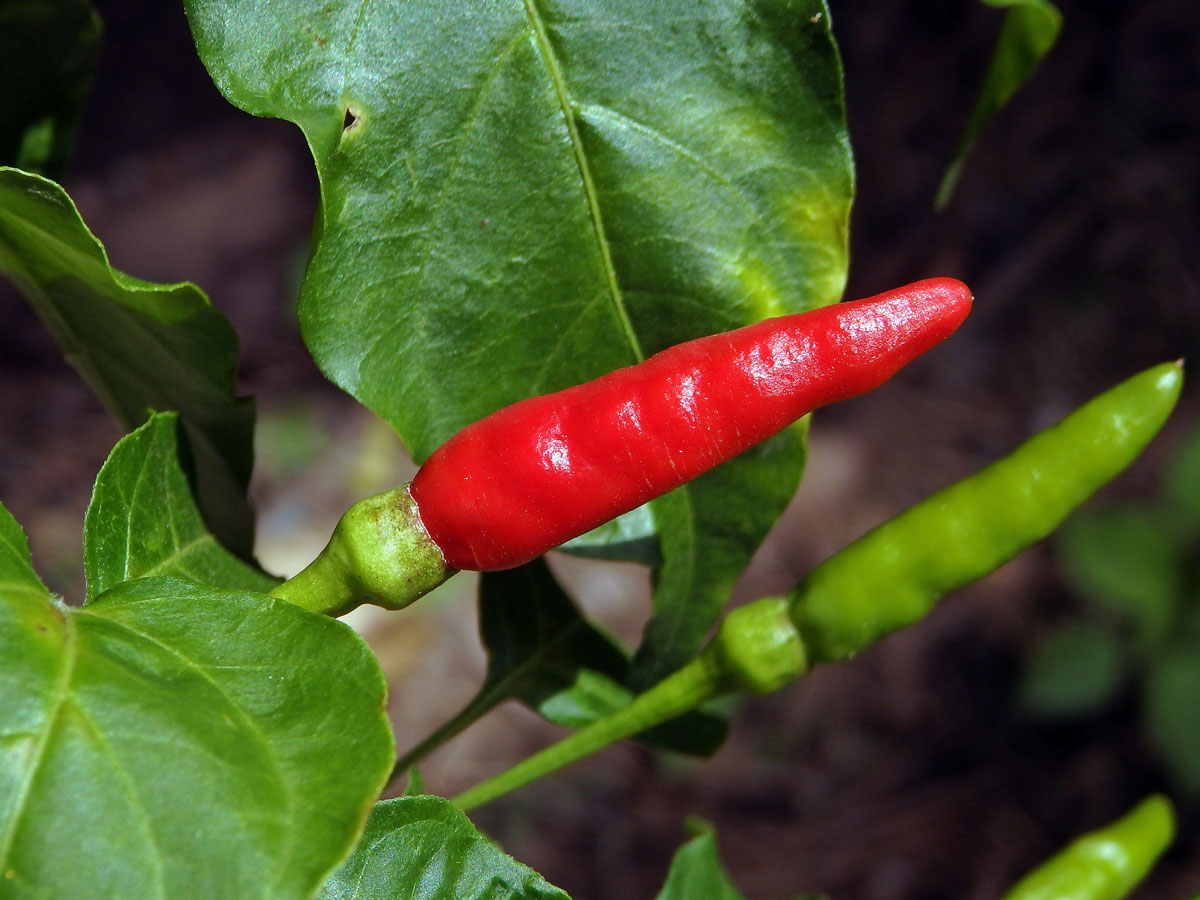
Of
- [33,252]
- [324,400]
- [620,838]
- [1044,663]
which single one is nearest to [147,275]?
[324,400]

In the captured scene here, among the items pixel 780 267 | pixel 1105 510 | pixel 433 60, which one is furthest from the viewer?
pixel 1105 510

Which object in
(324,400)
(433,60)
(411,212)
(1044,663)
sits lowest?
(1044,663)

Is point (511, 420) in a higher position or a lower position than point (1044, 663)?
higher

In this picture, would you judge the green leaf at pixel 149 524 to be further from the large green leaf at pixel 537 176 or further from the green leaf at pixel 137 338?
the large green leaf at pixel 537 176

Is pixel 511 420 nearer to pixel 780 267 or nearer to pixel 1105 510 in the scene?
pixel 780 267

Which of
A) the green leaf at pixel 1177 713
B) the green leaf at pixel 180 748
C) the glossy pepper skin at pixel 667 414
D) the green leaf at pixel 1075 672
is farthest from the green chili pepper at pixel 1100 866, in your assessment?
the green leaf at pixel 1075 672

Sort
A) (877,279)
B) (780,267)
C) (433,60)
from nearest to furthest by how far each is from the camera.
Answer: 1. (433,60)
2. (780,267)
3. (877,279)

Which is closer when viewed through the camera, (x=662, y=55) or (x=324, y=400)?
(x=662, y=55)
